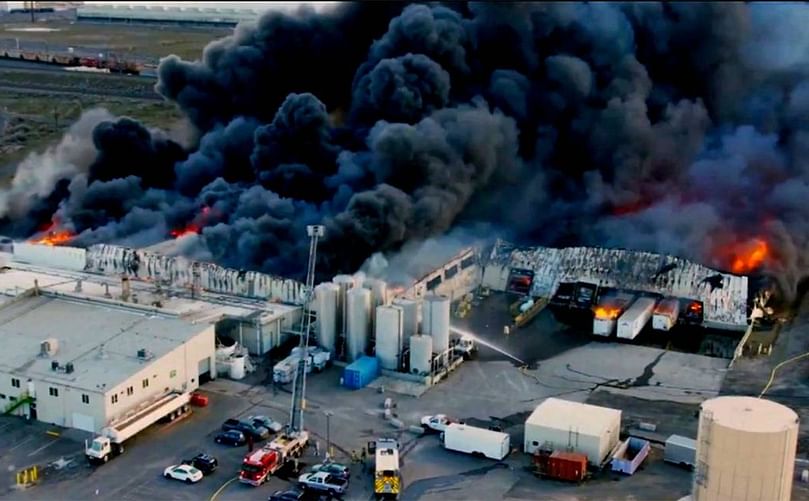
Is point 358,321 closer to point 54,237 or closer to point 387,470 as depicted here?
point 387,470

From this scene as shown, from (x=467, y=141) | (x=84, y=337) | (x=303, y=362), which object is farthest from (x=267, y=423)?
(x=467, y=141)

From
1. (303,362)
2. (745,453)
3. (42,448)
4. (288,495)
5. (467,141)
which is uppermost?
(467,141)

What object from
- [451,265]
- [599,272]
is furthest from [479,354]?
[599,272]

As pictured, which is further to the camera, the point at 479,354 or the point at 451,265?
the point at 451,265

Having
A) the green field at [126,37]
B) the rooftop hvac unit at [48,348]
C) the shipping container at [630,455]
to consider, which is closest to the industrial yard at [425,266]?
the rooftop hvac unit at [48,348]

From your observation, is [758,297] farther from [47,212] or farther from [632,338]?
[47,212]
